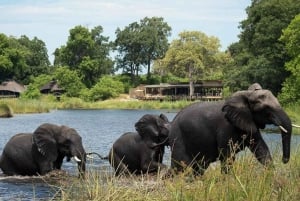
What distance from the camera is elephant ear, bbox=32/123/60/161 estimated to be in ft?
52.4

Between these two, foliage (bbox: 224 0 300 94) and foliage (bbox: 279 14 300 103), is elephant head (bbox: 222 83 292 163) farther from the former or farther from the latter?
foliage (bbox: 224 0 300 94)

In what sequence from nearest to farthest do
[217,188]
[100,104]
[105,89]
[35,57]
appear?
[217,188] → [100,104] → [105,89] → [35,57]

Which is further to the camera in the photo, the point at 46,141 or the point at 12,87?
the point at 12,87

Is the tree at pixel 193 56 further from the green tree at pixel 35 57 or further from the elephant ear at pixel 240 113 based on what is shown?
the elephant ear at pixel 240 113

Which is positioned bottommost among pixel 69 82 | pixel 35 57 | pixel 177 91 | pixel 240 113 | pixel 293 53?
pixel 240 113

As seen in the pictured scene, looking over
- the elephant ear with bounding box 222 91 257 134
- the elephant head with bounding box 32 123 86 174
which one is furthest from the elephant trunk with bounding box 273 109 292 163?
the elephant head with bounding box 32 123 86 174

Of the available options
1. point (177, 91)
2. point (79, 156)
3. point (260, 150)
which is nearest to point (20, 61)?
point (177, 91)

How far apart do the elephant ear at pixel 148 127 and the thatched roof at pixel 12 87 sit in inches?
3839

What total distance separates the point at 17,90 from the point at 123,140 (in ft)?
321

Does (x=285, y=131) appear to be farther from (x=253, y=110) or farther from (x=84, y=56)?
(x=84, y=56)

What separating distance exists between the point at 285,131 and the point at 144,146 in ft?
18.1

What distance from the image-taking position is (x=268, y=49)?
63.2 metres

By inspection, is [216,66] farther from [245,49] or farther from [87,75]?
[245,49]

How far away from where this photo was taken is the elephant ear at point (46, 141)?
1598cm
